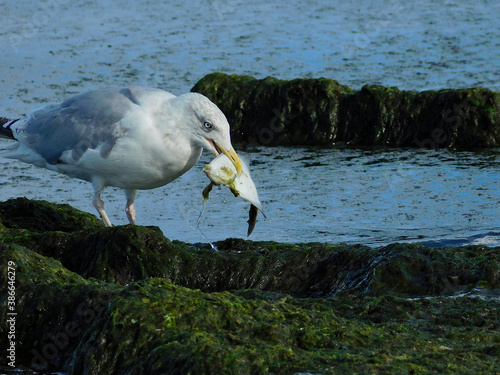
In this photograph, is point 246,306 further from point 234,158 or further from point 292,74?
point 292,74

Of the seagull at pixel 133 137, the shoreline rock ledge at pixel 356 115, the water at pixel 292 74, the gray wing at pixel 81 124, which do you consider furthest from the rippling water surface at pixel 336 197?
the gray wing at pixel 81 124

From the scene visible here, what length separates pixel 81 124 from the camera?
6551mm

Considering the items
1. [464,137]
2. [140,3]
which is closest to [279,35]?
[140,3]

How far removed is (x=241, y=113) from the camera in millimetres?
10570

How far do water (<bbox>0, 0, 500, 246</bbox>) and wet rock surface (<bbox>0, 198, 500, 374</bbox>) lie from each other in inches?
56.5

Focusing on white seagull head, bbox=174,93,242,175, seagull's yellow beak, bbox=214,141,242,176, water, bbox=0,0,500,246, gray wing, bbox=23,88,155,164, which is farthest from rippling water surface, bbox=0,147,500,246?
seagull's yellow beak, bbox=214,141,242,176

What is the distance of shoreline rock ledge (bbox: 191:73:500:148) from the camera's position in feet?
32.2

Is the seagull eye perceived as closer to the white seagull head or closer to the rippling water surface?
the white seagull head

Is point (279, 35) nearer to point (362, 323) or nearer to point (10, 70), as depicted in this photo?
point (10, 70)

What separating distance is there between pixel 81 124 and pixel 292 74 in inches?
229

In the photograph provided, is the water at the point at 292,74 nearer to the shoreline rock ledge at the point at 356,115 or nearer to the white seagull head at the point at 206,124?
the shoreline rock ledge at the point at 356,115

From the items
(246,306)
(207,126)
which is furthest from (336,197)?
(246,306)

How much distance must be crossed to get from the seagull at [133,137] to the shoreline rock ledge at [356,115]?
12.4ft

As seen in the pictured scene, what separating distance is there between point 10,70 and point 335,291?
8.58 m
